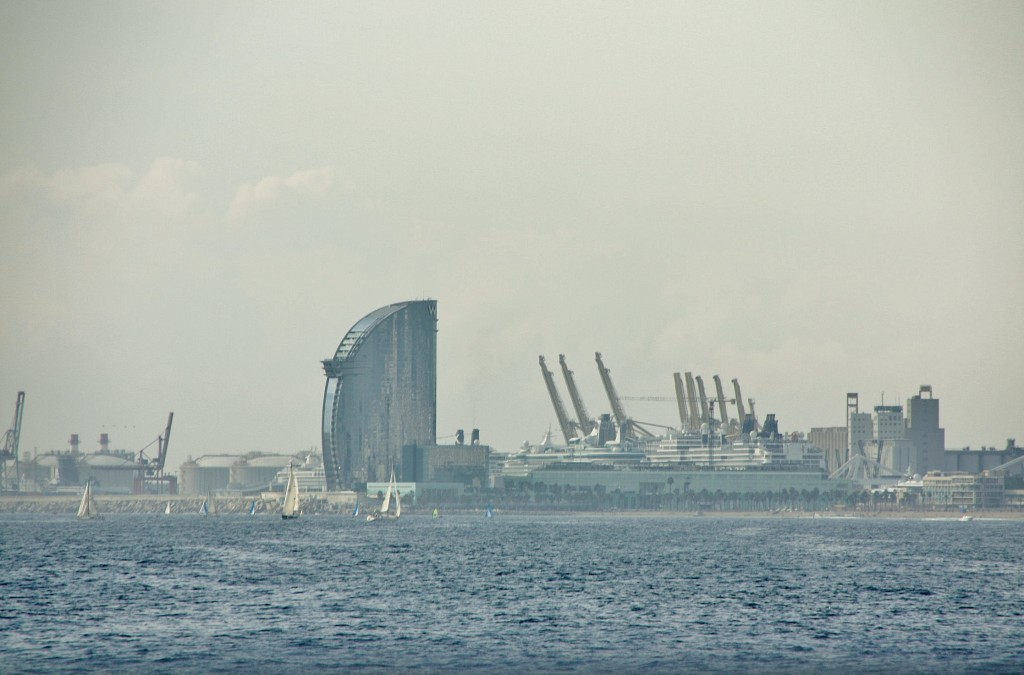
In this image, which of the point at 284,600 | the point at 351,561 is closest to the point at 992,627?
the point at 284,600

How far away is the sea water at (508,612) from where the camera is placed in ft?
219

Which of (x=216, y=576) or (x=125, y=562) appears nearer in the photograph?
(x=216, y=576)

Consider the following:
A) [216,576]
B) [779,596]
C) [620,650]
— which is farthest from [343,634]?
[216,576]

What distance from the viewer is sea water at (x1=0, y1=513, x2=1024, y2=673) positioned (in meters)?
66.7

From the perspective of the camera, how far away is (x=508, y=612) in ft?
281

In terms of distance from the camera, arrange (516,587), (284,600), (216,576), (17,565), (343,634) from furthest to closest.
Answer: (17,565) < (216,576) < (516,587) < (284,600) < (343,634)

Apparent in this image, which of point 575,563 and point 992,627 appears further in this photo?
point 575,563

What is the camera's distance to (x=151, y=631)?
7594cm

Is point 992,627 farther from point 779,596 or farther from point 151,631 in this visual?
point 151,631

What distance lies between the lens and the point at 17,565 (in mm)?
129125

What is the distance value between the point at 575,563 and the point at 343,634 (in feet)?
187

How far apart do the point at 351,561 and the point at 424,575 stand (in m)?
19.4

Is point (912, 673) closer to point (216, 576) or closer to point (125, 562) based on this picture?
point (216, 576)

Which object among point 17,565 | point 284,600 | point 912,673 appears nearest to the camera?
point 912,673
